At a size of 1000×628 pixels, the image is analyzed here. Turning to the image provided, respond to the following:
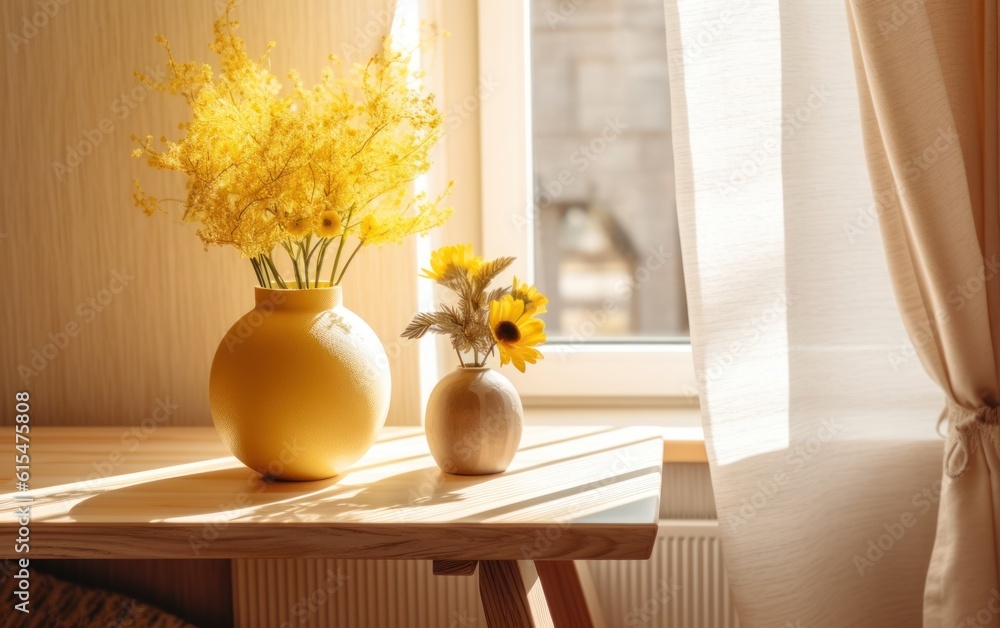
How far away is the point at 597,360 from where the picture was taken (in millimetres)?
1498

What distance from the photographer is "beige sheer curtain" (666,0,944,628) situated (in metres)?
1.16

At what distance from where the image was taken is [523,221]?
1.50 meters

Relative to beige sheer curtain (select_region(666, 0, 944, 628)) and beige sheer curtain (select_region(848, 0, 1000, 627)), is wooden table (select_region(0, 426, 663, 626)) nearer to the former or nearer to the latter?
beige sheer curtain (select_region(666, 0, 944, 628))

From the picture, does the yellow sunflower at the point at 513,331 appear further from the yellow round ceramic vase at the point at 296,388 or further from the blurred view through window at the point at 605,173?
the blurred view through window at the point at 605,173

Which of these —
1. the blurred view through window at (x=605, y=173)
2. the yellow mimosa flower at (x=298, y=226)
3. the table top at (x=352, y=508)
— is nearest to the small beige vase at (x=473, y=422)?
the table top at (x=352, y=508)

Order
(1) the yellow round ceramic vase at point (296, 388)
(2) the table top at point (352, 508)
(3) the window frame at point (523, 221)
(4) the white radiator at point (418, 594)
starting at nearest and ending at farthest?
1. (2) the table top at point (352, 508)
2. (1) the yellow round ceramic vase at point (296, 388)
3. (4) the white radiator at point (418, 594)
4. (3) the window frame at point (523, 221)

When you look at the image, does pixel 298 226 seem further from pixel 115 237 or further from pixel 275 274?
pixel 115 237

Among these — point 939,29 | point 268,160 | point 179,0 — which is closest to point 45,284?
point 179,0

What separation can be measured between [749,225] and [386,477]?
57 cm

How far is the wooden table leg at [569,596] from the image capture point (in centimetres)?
124

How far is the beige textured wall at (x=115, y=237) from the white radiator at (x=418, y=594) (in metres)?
0.24

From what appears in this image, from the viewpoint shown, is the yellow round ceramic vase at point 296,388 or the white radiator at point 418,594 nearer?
the yellow round ceramic vase at point 296,388

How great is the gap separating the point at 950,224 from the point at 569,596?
69cm

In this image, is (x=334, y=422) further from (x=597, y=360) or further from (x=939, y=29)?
(x=939, y=29)
